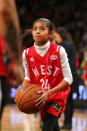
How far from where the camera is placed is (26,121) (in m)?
6.80

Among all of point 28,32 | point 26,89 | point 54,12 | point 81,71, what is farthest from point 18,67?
point 54,12

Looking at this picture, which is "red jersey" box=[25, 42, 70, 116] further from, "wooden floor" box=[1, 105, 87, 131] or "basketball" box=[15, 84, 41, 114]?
"wooden floor" box=[1, 105, 87, 131]

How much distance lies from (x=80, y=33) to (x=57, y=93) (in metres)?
10.9

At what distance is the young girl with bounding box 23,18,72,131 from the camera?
3846mm

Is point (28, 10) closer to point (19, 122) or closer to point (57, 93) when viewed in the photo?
point (19, 122)

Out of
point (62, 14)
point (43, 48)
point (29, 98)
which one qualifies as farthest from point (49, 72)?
point (62, 14)

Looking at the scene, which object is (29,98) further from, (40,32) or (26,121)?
(26,121)

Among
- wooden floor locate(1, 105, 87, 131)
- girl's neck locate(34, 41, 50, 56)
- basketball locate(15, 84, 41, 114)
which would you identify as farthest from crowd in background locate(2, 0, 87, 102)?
basketball locate(15, 84, 41, 114)

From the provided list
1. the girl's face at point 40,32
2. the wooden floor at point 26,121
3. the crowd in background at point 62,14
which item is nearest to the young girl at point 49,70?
the girl's face at point 40,32

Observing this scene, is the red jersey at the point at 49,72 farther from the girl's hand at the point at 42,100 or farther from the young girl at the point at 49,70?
the girl's hand at the point at 42,100

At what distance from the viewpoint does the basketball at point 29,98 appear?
3656mm

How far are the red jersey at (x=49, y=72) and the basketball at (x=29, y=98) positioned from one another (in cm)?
20

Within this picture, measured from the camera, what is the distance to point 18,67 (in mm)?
2107

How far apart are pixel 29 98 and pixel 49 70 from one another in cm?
42
